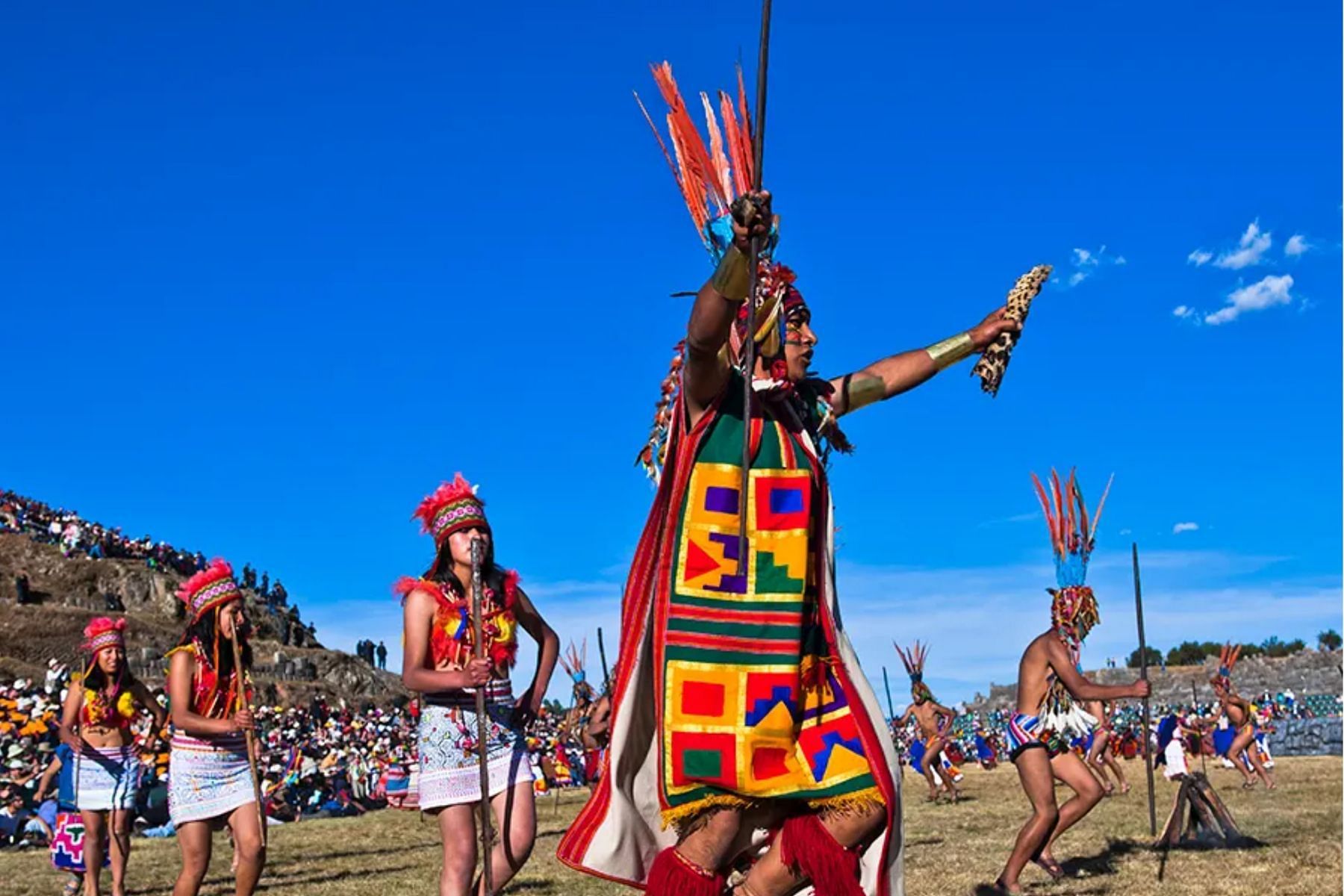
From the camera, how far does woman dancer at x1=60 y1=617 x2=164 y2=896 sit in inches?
392

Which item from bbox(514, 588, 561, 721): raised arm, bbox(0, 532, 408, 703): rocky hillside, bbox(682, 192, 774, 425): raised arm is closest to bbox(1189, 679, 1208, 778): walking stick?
bbox(514, 588, 561, 721): raised arm

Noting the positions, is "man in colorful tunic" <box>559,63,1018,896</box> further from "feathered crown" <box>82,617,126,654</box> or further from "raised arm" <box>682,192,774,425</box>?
"feathered crown" <box>82,617,126,654</box>

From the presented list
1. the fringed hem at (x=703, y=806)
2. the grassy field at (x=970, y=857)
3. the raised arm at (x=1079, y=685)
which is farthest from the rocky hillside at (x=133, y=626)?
the fringed hem at (x=703, y=806)

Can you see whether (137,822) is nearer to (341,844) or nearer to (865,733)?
(341,844)

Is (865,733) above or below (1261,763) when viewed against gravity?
above

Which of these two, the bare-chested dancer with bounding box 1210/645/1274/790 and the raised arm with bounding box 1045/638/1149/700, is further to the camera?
the bare-chested dancer with bounding box 1210/645/1274/790

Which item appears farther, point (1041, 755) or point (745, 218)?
point (1041, 755)

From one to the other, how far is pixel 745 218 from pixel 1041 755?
6.38 m

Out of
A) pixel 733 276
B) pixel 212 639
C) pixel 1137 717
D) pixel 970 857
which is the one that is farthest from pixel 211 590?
pixel 1137 717

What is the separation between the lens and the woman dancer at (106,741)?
9.96m

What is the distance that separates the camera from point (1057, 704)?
9047mm

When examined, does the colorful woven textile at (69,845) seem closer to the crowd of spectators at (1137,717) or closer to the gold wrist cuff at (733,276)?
the gold wrist cuff at (733,276)

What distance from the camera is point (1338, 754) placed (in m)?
32.7

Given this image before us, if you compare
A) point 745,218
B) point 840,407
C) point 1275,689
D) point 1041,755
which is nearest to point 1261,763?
point 1041,755
